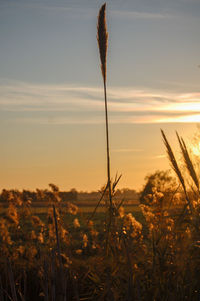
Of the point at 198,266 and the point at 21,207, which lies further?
the point at 21,207

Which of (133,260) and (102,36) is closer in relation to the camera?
(133,260)

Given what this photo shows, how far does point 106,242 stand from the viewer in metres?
2.63

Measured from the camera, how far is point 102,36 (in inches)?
137

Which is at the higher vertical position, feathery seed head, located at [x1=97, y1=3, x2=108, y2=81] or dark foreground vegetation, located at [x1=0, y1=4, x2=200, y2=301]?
feathery seed head, located at [x1=97, y1=3, x2=108, y2=81]

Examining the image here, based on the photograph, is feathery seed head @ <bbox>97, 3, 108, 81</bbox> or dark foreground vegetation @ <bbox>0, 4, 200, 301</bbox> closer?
dark foreground vegetation @ <bbox>0, 4, 200, 301</bbox>

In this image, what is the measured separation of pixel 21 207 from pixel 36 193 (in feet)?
1.69

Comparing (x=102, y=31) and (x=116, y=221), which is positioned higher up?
(x=102, y=31)

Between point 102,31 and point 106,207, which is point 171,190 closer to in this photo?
point 106,207

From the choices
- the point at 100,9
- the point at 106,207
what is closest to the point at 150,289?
the point at 106,207

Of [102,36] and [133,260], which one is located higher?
[102,36]

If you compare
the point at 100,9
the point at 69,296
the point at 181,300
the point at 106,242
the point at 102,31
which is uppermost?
the point at 100,9

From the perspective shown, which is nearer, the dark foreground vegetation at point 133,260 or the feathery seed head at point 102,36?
the dark foreground vegetation at point 133,260

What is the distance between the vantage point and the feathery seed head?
3357mm

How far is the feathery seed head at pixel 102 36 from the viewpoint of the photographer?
132 inches
